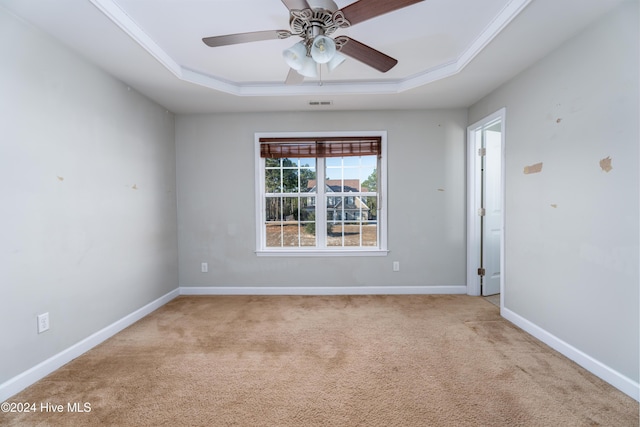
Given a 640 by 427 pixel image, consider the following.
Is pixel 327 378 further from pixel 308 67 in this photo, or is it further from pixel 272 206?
pixel 272 206

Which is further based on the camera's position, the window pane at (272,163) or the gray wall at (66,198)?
the window pane at (272,163)

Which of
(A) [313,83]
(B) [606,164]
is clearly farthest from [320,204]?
(B) [606,164]

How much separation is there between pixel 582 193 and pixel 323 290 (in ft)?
8.96

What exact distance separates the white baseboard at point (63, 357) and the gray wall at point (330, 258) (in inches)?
37.3

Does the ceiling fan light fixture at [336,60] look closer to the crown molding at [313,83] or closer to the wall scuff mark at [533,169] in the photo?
the crown molding at [313,83]

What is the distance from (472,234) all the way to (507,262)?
722mm

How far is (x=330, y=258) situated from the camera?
367 centimetres

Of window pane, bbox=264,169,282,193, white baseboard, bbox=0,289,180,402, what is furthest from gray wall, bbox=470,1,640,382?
white baseboard, bbox=0,289,180,402

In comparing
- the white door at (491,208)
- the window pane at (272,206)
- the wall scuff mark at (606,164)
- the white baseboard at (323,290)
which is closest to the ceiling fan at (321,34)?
the wall scuff mark at (606,164)

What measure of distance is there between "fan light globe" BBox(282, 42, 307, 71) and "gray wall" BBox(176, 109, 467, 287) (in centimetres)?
181

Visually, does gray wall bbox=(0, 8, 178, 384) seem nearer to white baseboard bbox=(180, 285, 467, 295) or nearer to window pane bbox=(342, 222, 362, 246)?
white baseboard bbox=(180, 285, 467, 295)

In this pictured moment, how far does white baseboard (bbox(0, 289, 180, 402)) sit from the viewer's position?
5.74 ft

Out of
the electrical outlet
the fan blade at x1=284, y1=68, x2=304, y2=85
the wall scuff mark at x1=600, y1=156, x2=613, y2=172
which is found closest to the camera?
the wall scuff mark at x1=600, y1=156, x2=613, y2=172

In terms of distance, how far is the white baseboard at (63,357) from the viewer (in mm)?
1751
